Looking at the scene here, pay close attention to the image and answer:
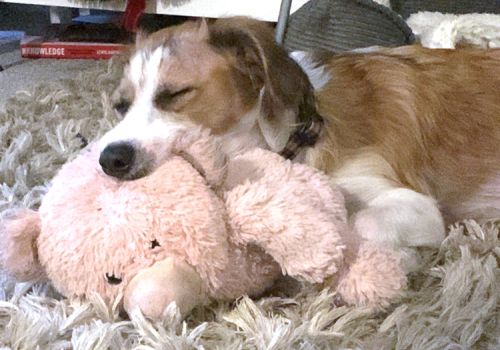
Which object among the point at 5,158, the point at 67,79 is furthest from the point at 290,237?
the point at 67,79

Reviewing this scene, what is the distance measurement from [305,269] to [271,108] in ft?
1.27

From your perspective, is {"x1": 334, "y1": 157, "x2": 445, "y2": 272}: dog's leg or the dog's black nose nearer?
the dog's black nose

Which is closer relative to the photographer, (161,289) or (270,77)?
(161,289)

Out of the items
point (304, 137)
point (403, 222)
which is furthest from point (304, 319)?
point (304, 137)

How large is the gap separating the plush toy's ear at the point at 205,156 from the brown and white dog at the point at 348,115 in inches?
3.3

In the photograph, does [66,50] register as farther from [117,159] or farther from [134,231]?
[134,231]

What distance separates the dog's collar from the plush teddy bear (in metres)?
0.27

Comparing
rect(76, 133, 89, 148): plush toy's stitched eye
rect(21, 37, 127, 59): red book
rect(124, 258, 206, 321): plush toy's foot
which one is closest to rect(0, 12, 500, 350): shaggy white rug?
rect(124, 258, 206, 321): plush toy's foot

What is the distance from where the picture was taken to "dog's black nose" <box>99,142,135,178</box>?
3.27 feet

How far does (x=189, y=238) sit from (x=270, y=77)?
1.42 ft

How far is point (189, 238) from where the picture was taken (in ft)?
2.81

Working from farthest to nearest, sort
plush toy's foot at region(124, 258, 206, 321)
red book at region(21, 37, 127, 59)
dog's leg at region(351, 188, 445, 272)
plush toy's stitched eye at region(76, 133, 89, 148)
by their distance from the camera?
red book at region(21, 37, 127, 59) < plush toy's stitched eye at region(76, 133, 89, 148) < dog's leg at region(351, 188, 445, 272) < plush toy's foot at region(124, 258, 206, 321)

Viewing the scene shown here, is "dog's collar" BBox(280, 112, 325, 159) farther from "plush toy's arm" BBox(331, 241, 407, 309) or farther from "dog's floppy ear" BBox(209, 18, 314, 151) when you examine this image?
"plush toy's arm" BBox(331, 241, 407, 309)

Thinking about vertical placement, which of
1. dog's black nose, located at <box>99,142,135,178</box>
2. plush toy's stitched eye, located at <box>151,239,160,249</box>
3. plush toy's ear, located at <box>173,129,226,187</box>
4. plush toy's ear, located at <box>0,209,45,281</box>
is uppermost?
plush toy's ear, located at <box>173,129,226,187</box>
